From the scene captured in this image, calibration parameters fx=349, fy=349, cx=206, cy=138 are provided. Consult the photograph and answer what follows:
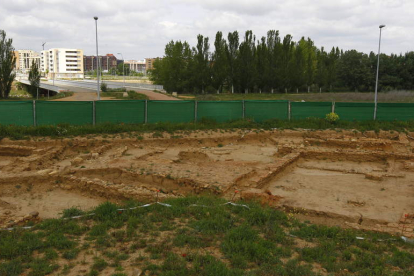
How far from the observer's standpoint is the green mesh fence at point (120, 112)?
1802 cm

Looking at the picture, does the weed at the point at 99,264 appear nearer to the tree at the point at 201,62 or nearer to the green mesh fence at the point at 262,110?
the green mesh fence at the point at 262,110

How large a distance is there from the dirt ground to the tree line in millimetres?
31577

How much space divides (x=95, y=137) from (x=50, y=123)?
287 cm

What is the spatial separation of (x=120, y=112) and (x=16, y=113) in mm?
4842

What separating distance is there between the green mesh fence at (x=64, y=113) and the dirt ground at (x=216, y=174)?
2.17 meters

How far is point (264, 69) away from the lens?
166 feet

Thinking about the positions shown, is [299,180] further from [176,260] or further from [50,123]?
[50,123]

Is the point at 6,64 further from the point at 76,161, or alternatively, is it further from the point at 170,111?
the point at 76,161

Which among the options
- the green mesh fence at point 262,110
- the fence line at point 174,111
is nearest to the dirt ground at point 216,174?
the fence line at point 174,111

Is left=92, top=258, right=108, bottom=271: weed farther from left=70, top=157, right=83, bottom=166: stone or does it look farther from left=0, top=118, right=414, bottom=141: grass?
left=0, top=118, right=414, bottom=141: grass

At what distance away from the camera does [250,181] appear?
10.1 meters

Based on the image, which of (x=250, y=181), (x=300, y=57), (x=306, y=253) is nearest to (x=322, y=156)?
(x=250, y=181)

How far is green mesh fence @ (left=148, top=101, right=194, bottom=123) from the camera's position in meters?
18.8

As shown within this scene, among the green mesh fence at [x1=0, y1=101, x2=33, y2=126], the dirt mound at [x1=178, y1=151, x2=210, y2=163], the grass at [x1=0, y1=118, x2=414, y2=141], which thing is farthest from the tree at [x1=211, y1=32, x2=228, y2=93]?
the dirt mound at [x1=178, y1=151, x2=210, y2=163]
